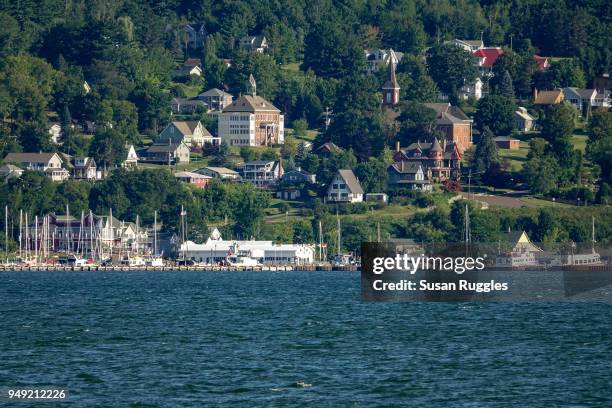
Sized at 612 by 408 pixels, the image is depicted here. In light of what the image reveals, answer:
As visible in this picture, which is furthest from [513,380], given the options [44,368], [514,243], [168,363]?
[514,243]

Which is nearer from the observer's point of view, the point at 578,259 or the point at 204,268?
the point at 578,259

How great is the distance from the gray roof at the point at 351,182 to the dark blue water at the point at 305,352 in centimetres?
8315

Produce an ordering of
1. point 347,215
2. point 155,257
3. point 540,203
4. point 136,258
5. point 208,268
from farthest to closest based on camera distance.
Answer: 1. point 540,203
2. point 347,215
3. point 155,257
4. point 136,258
5. point 208,268

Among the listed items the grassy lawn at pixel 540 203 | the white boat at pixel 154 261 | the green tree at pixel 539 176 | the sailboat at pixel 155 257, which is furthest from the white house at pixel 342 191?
the white boat at pixel 154 261

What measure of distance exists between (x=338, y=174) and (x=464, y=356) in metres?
130

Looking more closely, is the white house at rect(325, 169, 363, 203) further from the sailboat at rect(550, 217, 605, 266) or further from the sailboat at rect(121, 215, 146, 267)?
the sailboat at rect(550, 217, 605, 266)

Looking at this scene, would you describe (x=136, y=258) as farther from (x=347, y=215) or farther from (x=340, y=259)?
(x=347, y=215)

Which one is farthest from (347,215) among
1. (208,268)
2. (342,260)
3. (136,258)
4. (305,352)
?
(305,352)

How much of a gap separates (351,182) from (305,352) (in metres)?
128

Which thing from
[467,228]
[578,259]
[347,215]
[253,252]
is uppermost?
[347,215]

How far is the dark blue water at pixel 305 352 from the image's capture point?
57.0 metres

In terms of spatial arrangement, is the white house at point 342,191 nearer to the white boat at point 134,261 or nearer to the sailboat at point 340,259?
the sailboat at point 340,259

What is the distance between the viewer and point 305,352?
70.0m

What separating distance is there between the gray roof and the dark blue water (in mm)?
83147
